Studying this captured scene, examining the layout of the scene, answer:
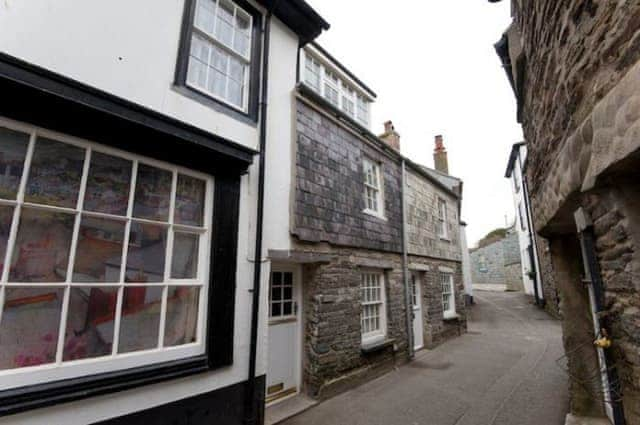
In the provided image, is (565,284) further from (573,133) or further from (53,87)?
(53,87)

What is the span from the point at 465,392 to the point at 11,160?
23.6ft

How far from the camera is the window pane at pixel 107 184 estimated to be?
3014 millimetres

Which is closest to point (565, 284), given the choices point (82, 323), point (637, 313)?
point (637, 313)

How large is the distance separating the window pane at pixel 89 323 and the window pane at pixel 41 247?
27 centimetres

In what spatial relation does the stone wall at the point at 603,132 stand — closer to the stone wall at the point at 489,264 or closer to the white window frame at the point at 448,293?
the white window frame at the point at 448,293

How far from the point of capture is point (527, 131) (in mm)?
5453

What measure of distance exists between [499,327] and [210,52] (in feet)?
45.4

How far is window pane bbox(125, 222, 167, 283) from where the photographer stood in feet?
10.4

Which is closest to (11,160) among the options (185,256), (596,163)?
(185,256)

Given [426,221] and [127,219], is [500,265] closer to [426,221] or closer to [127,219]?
[426,221]

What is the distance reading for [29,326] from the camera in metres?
2.57

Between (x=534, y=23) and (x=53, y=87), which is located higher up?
(x=534, y=23)

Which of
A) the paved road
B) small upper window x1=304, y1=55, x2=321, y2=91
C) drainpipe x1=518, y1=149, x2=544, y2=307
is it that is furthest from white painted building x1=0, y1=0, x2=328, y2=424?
→ drainpipe x1=518, y1=149, x2=544, y2=307

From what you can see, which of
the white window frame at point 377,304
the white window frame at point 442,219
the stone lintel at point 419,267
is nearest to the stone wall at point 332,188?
the white window frame at point 377,304
